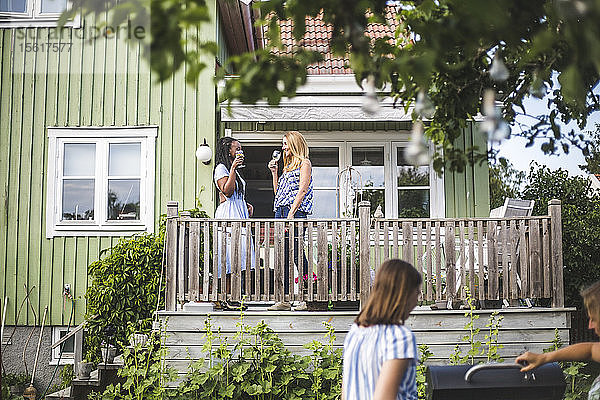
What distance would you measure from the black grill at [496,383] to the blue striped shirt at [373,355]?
45 centimetres

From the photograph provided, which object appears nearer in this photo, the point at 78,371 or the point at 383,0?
the point at 383,0

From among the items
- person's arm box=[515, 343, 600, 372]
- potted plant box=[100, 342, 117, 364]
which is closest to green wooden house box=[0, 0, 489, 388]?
potted plant box=[100, 342, 117, 364]

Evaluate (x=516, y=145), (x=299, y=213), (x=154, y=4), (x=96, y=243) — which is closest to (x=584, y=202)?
(x=299, y=213)

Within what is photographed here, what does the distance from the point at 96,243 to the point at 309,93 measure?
339 cm

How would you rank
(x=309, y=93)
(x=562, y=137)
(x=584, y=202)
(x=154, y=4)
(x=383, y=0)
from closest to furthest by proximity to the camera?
(x=154, y=4), (x=383, y=0), (x=562, y=137), (x=309, y=93), (x=584, y=202)

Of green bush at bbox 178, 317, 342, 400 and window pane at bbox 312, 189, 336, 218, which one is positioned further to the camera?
window pane at bbox 312, 189, 336, 218

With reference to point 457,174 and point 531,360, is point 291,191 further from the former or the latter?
point 531,360

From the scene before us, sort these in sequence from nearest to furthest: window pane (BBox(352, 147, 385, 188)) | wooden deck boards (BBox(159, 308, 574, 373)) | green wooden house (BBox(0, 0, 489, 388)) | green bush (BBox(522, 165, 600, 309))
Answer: wooden deck boards (BBox(159, 308, 574, 373)), green bush (BBox(522, 165, 600, 309)), green wooden house (BBox(0, 0, 489, 388)), window pane (BBox(352, 147, 385, 188))

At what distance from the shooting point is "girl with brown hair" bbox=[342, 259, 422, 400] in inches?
125

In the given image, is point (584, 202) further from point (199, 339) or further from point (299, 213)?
point (199, 339)

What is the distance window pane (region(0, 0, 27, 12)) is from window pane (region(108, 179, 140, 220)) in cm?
273

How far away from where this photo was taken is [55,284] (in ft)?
31.8

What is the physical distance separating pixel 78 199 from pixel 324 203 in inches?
131

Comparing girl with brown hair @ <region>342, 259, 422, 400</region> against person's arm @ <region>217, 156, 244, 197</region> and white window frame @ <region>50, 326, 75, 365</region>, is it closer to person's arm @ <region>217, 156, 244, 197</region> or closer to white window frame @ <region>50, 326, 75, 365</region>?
person's arm @ <region>217, 156, 244, 197</region>
